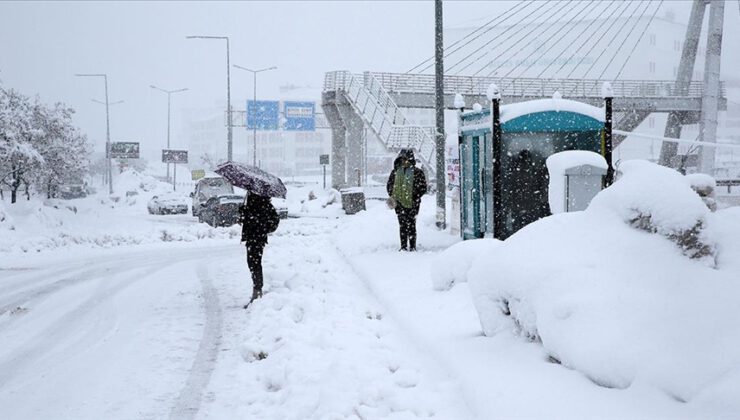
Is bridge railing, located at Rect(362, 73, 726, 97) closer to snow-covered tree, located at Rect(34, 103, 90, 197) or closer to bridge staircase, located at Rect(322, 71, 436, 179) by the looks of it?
bridge staircase, located at Rect(322, 71, 436, 179)

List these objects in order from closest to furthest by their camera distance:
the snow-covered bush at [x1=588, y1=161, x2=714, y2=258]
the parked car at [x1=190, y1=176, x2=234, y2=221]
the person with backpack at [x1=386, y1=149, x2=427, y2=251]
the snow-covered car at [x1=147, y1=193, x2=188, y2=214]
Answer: the snow-covered bush at [x1=588, y1=161, x2=714, y2=258] → the person with backpack at [x1=386, y1=149, x2=427, y2=251] → the parked car at [x1=190, y1=176, x2=234, y2=221] → the snow-covered car at [x1=147, y1=193, x2=188, y2=214]

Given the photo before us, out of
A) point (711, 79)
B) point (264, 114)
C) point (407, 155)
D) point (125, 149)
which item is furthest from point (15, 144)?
point (125, 149)

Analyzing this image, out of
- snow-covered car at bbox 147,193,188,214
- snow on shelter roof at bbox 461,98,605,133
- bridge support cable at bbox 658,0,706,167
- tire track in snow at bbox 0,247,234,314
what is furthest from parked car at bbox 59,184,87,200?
snow on shelter roof at bbox 461,98,605,133

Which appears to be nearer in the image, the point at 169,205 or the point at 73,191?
the point at 169,205

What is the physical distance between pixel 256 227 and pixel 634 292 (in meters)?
5.92

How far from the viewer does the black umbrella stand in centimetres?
927

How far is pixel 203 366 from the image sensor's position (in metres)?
6.60

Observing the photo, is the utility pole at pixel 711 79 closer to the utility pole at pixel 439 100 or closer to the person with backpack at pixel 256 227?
the utility pole at pixel 439 100

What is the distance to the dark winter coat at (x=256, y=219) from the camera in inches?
381

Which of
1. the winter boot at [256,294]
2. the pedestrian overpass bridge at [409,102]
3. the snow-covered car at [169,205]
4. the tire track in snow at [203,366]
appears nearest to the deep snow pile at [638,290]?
the tire track in snow at [203,366]

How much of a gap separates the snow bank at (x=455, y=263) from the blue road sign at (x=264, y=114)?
48.7 m

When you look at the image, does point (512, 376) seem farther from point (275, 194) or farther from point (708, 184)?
point (275, 194)

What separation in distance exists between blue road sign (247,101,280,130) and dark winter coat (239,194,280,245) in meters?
47.6

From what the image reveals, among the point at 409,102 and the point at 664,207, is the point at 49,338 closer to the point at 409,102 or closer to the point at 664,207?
the point at 664,207
